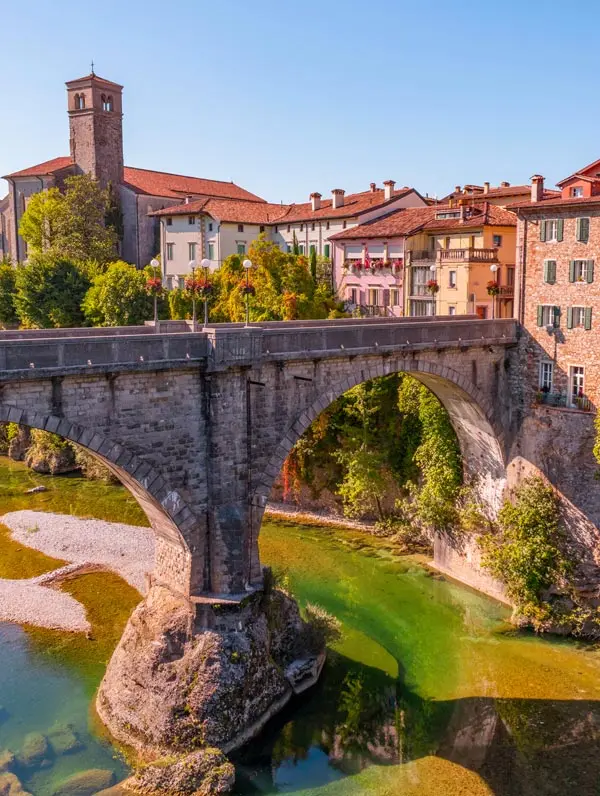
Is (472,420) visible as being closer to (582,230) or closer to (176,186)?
(582,230)

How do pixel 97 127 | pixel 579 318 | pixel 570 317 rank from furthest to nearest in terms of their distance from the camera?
pixel 97 127
pixel 570 317
pixel 579 318

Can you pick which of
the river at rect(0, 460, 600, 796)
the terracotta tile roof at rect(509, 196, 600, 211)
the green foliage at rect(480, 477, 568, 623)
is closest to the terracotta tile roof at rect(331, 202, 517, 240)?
the terracotta tile roof at rect(509, 196, 600, 211)

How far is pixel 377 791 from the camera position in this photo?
19.9 m

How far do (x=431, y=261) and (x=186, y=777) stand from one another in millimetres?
34155

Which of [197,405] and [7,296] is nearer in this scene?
[197,405]

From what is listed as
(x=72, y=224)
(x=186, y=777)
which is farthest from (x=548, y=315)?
(x=72, y=224)

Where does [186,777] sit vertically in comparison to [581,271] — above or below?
below

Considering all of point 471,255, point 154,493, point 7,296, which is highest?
point 471,255

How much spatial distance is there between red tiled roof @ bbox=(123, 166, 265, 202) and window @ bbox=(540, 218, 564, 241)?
46360 millimetres

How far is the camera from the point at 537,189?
101 ft

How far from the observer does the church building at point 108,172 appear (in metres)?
68.4

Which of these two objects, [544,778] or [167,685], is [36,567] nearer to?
[167,685]

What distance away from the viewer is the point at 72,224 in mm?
62312

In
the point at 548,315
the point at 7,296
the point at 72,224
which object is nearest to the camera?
the point at 548,315
